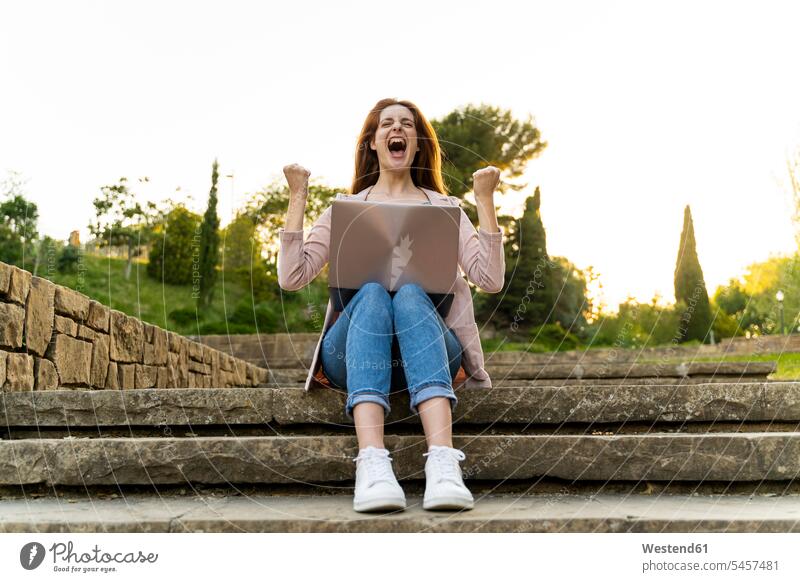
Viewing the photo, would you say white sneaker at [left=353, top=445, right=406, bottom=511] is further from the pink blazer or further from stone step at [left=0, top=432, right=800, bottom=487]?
the pink blazer

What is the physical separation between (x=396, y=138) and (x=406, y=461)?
122 centimetres

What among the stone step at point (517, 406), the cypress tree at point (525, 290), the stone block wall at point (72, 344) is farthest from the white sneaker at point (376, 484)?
the cypress tree at point (525, 290)

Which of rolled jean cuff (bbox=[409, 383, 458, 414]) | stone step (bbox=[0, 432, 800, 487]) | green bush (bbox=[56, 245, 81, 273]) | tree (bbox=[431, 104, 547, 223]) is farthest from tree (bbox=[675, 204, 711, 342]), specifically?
rolled jean cuff (bbox=[409, 383, 458, 414])

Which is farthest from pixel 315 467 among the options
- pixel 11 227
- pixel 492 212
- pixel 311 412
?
pixel 11 227

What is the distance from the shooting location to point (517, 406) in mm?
2354

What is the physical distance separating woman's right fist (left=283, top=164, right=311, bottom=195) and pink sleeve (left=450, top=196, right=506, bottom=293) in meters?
0.50

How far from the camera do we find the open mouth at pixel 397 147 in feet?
8.66

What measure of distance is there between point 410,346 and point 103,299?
47.9 feet

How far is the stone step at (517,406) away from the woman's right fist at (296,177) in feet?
2.20

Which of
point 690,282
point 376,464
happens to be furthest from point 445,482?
point 690,282

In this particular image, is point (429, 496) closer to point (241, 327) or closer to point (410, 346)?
point (410, 346)

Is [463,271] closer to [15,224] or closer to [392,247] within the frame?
[392,247]

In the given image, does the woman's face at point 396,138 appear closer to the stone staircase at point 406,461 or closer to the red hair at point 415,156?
the red hair at point 415,156

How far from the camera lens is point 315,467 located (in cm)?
201
